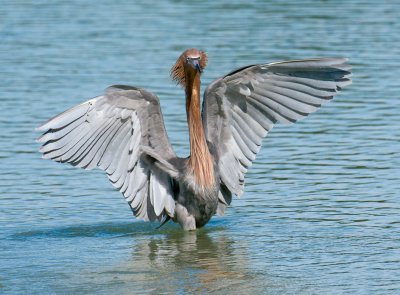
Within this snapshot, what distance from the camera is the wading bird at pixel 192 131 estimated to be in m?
9.38

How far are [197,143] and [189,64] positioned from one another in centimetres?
68

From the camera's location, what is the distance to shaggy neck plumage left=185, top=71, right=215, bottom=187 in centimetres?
956

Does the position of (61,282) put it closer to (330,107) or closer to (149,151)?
(149,151)

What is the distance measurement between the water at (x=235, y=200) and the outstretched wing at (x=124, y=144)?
38 cm

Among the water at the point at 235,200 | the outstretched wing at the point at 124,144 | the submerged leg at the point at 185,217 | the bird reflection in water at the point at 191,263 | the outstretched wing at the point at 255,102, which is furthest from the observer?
the submerged leg at the point at 185,217

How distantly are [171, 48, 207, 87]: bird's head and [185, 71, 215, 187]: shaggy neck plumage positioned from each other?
0.15 feet

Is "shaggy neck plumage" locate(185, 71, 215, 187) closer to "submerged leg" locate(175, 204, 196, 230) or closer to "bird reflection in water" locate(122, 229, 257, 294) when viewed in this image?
"submerged leg" locate(175, 204, 196, 230)

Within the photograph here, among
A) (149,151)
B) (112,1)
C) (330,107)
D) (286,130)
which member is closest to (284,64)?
(149,151)

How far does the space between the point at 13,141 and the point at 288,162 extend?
317cm

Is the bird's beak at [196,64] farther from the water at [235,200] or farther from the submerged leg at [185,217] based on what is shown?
the water at [235,200]

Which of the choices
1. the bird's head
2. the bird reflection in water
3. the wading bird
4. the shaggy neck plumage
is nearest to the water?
the bird reflection in water

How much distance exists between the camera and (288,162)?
11.6 metres

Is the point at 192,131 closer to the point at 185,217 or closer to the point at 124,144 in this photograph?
the point at 124,144

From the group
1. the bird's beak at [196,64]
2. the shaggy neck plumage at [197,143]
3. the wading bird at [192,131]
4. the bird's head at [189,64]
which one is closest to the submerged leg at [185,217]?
the wading bird at [192,131]
